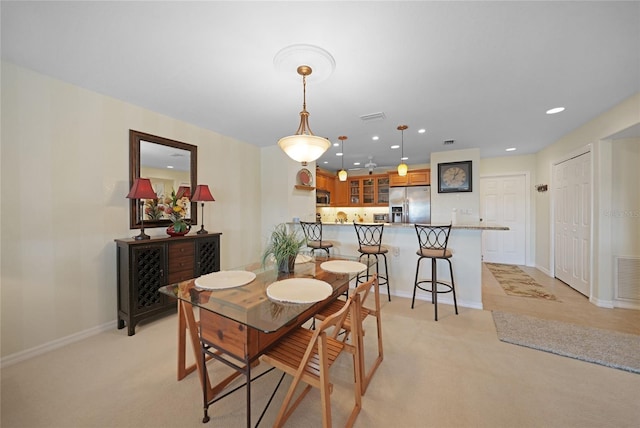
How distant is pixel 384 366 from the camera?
6.25 feet

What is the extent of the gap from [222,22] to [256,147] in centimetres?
291

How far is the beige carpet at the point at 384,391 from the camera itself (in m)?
1.42

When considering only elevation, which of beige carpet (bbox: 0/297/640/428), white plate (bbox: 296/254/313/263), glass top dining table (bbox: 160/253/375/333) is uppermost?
white plate (bbox: 296/254/313/263)

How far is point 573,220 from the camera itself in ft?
12.0

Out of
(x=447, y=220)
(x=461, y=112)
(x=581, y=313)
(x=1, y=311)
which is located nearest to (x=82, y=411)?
(x=1, y=311)

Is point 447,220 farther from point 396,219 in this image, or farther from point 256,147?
point 256,147

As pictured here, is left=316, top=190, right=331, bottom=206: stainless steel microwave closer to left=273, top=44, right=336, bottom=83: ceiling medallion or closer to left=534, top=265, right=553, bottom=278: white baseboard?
left=273, top=44, right=336, bottom=83: ceiling medallion

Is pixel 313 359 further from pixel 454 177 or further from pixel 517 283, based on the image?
pixel 454 177

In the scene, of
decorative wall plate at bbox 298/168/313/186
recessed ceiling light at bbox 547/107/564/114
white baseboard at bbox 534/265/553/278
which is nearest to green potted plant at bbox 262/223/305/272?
decorative wall plate at bbox 298/168/313/186

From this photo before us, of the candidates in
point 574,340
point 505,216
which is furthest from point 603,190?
point 505,216

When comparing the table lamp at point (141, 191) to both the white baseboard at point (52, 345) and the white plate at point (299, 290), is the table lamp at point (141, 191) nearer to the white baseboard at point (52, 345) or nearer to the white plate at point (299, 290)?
the white baseboard at point (52, 345)

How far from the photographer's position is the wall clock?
4.64m

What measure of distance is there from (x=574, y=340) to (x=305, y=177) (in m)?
4.08

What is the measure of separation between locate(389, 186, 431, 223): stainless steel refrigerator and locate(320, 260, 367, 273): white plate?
3802 millimetres
